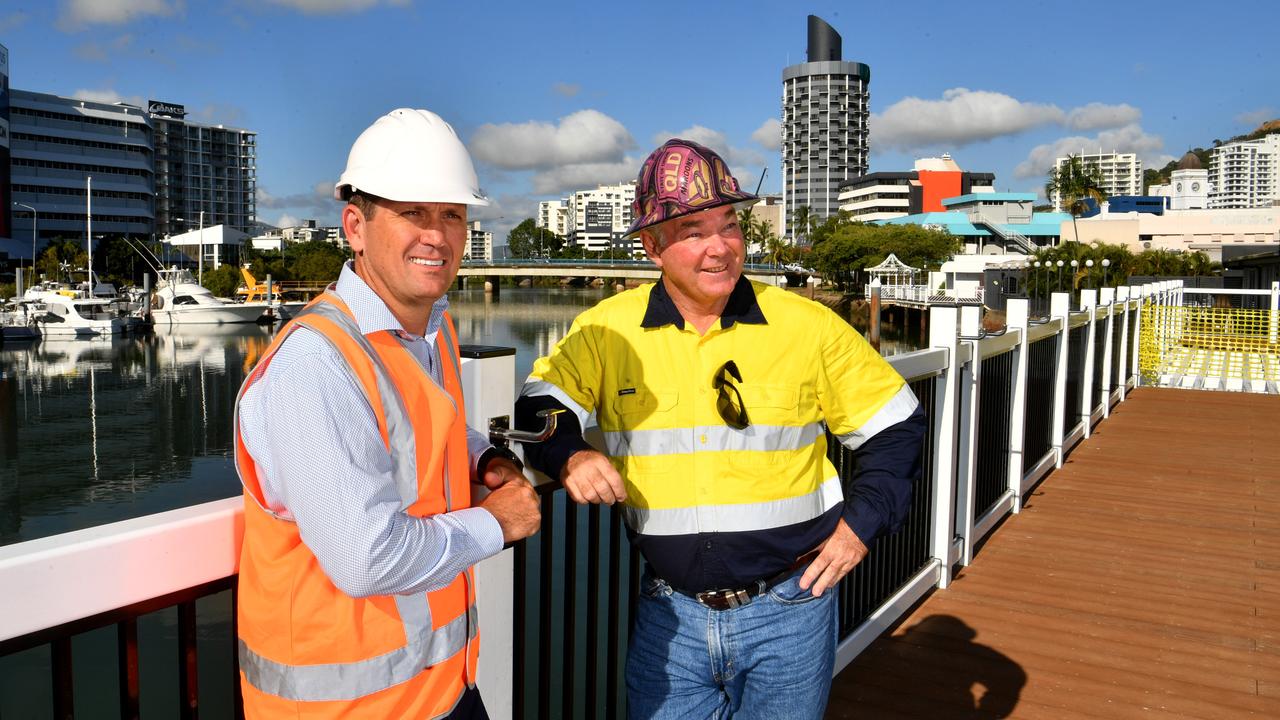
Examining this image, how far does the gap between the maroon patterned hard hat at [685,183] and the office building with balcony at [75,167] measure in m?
99.4

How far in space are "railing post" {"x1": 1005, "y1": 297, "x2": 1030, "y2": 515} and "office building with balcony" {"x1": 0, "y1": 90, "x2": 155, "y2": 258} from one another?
97.5 metres

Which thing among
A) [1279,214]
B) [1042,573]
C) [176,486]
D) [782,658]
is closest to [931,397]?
[1042,573]

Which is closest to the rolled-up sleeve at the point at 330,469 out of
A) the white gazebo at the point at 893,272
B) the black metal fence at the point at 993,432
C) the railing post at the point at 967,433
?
the railing post at the point at 967,433

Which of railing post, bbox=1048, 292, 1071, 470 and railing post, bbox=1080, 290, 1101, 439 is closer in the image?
railing post, bbox=1048, 292, 1071, 470

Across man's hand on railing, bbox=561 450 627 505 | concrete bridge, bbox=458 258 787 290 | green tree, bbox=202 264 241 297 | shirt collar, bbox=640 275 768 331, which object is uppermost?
concrete bridge, bbox=458 258 787 290

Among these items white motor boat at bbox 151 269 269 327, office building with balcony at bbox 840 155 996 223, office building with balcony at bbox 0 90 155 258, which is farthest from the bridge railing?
office building with balcony at bbox 840 155 996 223

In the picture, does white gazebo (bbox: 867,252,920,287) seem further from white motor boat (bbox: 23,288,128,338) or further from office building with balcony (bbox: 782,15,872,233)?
office building with balcony (bbox: 782,15,872,233)

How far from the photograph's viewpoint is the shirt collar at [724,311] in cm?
201

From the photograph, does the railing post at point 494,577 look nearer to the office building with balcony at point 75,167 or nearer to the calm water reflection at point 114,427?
the calm water reflection at point 114,427

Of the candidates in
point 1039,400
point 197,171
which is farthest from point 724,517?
point 197,171

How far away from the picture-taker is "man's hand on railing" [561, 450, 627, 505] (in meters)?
1.78

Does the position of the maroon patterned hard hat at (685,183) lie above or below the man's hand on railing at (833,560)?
above

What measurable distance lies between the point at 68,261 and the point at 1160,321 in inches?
3054

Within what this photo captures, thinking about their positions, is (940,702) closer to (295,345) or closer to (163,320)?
(295,345)
